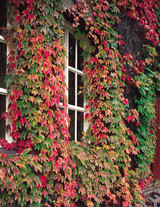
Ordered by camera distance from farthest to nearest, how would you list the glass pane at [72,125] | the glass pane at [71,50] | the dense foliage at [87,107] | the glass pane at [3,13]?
1. the glass pane at [71,50]
2. the glass pane at [72,125]
3. the glass pane at [3,13]
4. the dense foliage at [87,107]

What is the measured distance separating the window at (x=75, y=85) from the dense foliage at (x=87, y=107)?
0.37ft

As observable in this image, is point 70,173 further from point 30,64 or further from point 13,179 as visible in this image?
point 30,64

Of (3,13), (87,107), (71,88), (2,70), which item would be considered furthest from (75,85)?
(3,13)

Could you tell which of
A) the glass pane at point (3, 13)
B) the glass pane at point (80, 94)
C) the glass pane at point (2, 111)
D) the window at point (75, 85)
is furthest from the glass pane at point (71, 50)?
the glass pane at point (2, 111)

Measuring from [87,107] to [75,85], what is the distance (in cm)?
43

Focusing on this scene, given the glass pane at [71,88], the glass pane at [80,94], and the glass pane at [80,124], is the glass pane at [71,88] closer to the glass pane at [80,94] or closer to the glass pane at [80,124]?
the glass pane at [80,94]

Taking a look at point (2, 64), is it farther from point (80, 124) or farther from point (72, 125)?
point (80, 124)

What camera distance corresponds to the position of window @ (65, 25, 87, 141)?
163 inches

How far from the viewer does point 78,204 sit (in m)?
3.81

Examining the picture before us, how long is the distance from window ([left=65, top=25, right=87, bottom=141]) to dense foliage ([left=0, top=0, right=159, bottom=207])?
0.37 ft

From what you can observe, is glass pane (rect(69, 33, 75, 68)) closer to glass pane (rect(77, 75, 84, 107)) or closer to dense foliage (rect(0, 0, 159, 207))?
dense foliage (rect(0, 0, 159, 207))

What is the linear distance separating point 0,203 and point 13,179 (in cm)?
26

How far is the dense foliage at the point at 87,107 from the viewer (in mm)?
3133

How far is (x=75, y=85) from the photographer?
4.29m
